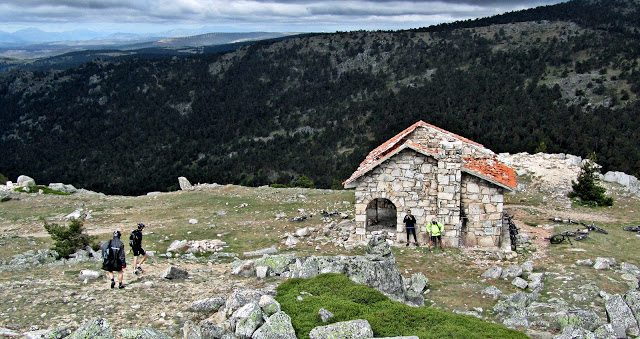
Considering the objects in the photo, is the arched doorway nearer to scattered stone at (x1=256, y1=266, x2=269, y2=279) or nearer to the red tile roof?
the red tile roof

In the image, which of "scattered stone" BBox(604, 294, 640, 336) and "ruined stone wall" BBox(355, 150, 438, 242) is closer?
"scattered stone" BBox(604, 294, 640, 336)

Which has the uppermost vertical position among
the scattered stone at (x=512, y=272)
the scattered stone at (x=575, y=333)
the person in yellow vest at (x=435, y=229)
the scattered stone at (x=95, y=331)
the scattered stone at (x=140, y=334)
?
the scattered stone at (x=95, y=331)

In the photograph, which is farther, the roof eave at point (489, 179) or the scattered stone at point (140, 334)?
the roof eave at point (489, 179)

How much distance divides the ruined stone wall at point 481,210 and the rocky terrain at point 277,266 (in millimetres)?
832

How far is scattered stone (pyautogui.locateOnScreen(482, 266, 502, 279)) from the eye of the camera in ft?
45.4

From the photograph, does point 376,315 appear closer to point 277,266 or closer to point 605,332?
point 605,332

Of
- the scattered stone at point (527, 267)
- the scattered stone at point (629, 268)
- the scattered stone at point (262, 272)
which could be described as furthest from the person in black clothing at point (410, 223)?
the scattered stone at point (262, 272)

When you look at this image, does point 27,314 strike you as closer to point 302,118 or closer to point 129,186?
point 129,186

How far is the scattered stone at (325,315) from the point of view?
311 inches

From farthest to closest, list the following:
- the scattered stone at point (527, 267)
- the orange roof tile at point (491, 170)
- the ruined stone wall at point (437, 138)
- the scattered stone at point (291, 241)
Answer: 1. the ruined stone wall at point (437, 138)
2. the scattered stone at point (291, 241)
3. the orange roof tile at point (491, 170)
4. the scattered stone at point (527, 267)

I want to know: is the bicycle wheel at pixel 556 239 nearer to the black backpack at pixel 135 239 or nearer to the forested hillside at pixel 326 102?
the black backpack at pixel 135 239

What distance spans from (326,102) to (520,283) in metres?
72.6

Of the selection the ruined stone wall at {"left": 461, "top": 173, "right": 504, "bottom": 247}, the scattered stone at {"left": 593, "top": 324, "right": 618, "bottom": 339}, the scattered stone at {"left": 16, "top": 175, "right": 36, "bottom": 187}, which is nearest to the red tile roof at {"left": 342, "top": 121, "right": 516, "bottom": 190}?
the ruined stone wall at {"left": 461, "top": 173, "right": 504, "bottom": 247}

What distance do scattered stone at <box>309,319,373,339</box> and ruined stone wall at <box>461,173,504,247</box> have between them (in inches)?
424
